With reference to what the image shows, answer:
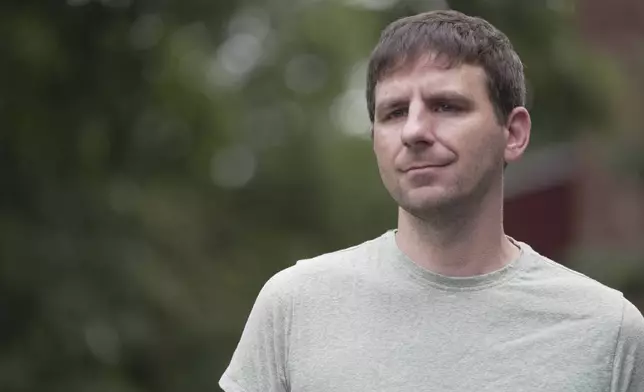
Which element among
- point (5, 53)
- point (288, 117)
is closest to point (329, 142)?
point (288, 117)

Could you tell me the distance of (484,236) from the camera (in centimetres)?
372

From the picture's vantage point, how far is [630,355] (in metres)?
3.61

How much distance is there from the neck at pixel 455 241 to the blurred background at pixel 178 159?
8.06 meters

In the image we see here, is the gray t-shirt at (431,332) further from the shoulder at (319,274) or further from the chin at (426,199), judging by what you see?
the chin at (426,199)

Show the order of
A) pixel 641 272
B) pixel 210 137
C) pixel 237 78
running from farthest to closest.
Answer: pixel 237 78
pixel 210 137
pixel 641 272

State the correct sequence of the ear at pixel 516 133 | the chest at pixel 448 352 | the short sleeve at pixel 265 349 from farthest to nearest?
the ear at pixel 516 133
the short sleeve at pixel 265 349
the chest at pixel 448 352

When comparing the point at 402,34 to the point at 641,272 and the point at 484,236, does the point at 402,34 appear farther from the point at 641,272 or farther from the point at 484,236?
the point at 641,272

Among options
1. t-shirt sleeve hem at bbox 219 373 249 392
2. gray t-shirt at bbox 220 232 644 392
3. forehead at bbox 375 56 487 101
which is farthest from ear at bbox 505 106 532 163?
t-shirt sleeve hem at bbox 219 373 249 392

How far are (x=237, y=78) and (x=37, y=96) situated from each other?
6.05 meters

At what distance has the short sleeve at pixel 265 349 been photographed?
3600 mm

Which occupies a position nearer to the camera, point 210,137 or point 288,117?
point 210,137

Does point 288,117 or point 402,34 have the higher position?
point 402,34

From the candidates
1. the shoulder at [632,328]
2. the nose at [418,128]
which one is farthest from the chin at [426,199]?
the shoulder at [632,328]

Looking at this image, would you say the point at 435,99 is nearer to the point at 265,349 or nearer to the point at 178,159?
the point at 265,349
